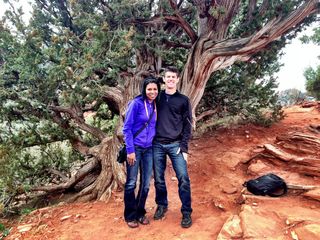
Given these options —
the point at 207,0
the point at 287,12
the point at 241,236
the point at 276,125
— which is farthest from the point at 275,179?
the point at 276,125

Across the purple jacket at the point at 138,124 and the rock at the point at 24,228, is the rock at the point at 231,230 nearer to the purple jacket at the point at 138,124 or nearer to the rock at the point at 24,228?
the purple jacket at the point at 138,124

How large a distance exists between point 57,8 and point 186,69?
3.45 m

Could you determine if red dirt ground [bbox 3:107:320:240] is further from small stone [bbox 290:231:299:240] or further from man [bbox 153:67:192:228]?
small stone [bbox 290:231:299:240]

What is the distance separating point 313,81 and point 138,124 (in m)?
10.7

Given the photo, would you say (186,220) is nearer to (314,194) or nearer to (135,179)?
(135,179)

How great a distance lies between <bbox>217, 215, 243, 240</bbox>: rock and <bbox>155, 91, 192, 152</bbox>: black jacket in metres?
1.01

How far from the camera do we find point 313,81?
1212 cm

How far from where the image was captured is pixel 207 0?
19.1 ft

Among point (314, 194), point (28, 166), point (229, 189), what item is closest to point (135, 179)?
point (229, 189)

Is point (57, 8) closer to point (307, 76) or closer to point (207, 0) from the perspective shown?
point (207, 0)

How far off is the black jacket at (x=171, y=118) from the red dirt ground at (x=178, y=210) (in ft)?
3.39

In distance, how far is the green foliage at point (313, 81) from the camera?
1202cm

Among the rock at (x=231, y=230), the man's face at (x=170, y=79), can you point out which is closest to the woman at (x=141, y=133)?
the man's face at (x=170, y=79)

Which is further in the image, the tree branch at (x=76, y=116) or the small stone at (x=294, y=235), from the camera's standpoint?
the tree branch at (x=76, y=116)
